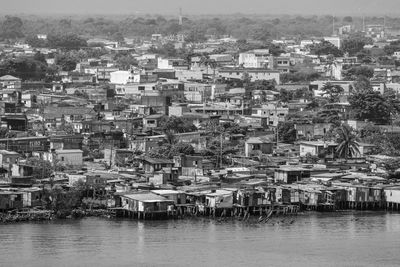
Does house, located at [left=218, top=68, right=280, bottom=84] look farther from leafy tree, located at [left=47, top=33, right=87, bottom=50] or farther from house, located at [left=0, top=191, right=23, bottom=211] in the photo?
house, located at [left=0, top=191, right=23, bottom=211]

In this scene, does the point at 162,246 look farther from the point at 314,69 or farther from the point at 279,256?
the point at 314,69

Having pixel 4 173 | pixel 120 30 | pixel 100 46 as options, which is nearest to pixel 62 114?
pixel 4 173

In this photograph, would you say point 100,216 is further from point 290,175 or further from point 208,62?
point 208,62

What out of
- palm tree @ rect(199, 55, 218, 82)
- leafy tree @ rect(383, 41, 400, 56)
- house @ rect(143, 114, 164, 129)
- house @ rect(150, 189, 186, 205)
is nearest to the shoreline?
house @ rect(150, 189, 186, 205)

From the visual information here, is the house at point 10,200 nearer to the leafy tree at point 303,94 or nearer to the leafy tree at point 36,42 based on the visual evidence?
the leafy tree at point 303,94

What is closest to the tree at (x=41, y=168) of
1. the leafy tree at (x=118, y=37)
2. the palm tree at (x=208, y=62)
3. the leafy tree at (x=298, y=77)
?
the palm tree at (x=208, y=62)

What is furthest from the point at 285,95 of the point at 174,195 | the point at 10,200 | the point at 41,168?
the point at 10,200
